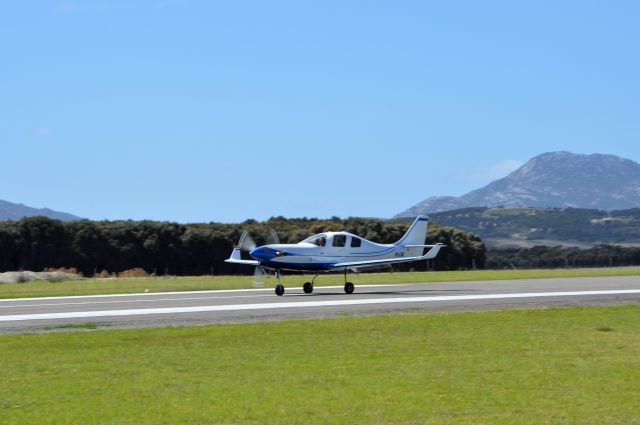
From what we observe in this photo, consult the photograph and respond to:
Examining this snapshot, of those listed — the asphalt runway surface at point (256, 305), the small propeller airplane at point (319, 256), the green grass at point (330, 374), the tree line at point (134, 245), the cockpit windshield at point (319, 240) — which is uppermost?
the tree line at point (134, 245)

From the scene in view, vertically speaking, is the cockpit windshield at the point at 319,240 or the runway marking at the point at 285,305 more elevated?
the cockpit windshield at the point at 319,240

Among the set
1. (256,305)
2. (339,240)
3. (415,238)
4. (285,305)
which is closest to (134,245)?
(415,238)

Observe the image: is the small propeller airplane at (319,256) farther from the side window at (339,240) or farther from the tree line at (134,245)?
the tree line at (134,245)

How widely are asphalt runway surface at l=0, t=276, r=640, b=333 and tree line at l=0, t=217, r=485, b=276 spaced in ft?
119

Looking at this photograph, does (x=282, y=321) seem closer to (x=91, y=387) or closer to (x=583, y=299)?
(x=91, y=387)

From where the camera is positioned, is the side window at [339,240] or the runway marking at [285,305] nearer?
the runway marking at [285,305]

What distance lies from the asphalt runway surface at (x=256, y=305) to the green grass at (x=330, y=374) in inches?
106

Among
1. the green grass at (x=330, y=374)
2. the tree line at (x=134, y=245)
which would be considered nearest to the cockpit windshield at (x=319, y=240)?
the green grass at (x=330, y=374)

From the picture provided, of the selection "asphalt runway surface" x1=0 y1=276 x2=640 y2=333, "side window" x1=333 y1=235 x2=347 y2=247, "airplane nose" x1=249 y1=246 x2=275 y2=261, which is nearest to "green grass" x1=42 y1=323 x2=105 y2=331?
"asphalt runway surface" x1=0 y1=276 x2=640 y2=333

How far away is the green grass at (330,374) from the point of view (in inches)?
460

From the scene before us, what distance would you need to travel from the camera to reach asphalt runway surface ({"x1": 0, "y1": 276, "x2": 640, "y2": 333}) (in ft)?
A: 77.9

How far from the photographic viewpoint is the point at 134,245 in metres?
74.0

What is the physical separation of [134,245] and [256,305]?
47.0 metres

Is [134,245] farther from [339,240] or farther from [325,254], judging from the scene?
[325,254]
